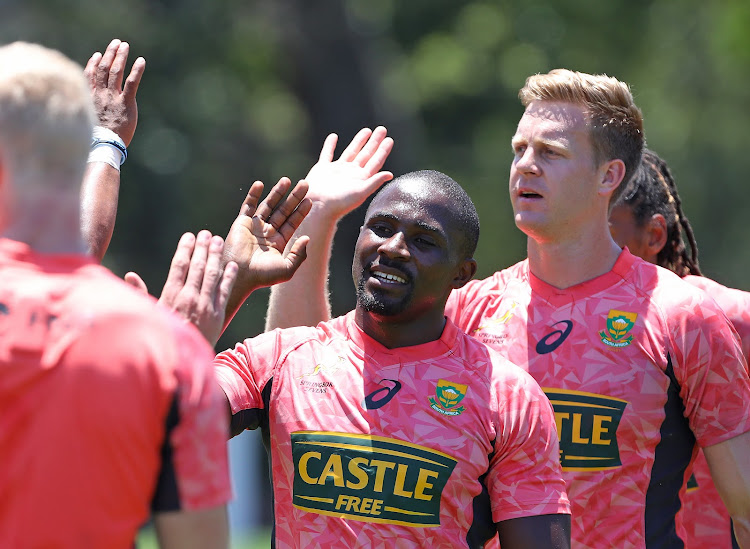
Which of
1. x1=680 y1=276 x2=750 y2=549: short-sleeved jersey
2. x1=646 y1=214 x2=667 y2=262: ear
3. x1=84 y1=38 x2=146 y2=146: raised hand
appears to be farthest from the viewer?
x1=646 y1=214 x2=667 y2=262: ear

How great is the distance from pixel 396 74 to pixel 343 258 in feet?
25.2

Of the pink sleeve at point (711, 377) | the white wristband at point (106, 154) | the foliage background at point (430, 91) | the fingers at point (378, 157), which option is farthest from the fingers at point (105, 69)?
the foliage background at point (430, 91)

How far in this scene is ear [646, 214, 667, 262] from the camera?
18.7 ft

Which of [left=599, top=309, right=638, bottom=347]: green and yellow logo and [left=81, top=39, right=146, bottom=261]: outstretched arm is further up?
[left=81, top=39, right=146, bottom=261]: outstretched arm

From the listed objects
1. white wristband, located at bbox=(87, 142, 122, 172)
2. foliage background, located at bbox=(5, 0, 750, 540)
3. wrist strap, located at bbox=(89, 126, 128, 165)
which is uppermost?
foliage background, located at bbox=(5, 0, 750, 540)

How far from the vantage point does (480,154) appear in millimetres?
24594

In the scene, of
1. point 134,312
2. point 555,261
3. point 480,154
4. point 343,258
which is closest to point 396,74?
point 480,154

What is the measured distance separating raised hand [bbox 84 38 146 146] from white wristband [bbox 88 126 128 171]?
0.07 m

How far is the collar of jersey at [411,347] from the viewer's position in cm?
407

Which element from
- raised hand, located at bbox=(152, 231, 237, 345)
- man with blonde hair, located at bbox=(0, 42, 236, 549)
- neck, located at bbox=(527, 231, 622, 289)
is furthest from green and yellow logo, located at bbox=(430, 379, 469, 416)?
man with blonde hair, located at bbox=(0, 42, 236, 549)

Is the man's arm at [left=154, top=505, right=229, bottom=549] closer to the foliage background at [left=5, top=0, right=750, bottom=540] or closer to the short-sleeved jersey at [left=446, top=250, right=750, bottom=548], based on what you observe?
the short-sleeved jersey at [left=446, top=250, right=750, bottom=548]

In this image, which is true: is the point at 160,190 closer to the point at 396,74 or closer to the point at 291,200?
the point at 396,74

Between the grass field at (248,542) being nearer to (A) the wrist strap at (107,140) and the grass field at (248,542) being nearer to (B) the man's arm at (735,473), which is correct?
(B) the man's arm at (735,473)

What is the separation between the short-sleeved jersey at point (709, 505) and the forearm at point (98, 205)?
111 inches
